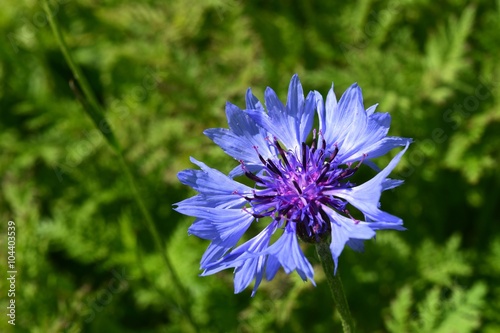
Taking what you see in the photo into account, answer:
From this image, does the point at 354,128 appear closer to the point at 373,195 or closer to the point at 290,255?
the point at 373,195

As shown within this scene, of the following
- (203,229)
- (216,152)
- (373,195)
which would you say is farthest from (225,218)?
(216,152)

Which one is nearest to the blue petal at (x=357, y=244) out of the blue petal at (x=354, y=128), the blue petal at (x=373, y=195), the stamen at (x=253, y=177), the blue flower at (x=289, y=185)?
the blue flower at (x=289, y=185)

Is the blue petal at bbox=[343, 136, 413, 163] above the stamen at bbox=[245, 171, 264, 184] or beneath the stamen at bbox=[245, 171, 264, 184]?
above

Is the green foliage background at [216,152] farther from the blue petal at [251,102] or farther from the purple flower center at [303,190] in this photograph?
the blue petal at [251,102]

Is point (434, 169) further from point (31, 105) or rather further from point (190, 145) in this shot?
point (31, 105)

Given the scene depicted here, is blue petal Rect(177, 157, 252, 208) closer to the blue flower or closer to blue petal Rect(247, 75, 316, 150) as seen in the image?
the blue flower

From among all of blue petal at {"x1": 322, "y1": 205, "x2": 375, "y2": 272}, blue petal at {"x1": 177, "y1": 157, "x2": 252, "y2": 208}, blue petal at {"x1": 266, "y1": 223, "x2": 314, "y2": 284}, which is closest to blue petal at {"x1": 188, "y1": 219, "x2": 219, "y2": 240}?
blue petal at {"x1": 177, "y1": 157, "x2": 252, "y2": 208}
